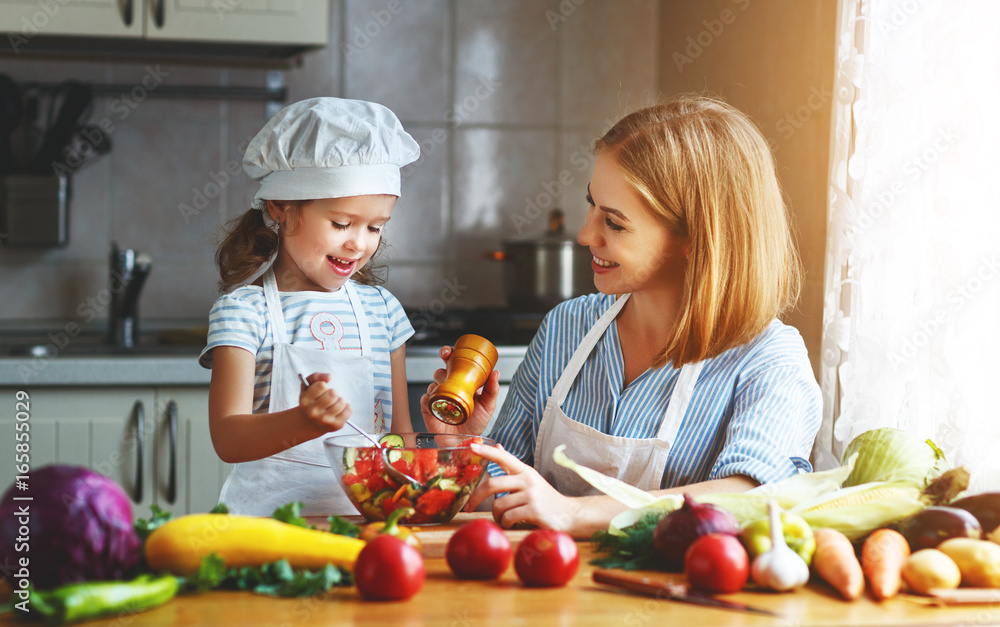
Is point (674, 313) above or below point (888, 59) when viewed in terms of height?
below

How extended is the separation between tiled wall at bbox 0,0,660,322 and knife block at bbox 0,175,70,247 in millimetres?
78

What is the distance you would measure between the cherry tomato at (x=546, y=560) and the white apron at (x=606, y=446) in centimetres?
40

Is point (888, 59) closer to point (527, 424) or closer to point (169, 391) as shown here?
point (527, 424)

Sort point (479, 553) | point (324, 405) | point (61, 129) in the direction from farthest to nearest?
point (61, 129)
point (324, 405)
point (479, 553)

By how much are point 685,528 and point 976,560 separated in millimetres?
279

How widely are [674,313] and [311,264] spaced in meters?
0.55

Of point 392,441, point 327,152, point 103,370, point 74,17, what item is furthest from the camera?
point 74,17

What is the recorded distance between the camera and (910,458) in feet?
3.49

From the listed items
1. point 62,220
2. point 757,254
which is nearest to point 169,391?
point 62,220

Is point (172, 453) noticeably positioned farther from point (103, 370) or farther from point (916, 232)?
point (916, 232)

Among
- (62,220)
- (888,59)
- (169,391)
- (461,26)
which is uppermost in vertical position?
(461,26)

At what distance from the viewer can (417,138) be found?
2.83m

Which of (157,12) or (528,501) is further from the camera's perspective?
(157,12)

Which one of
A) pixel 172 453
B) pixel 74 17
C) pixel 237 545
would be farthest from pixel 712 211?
pixel 74 17
